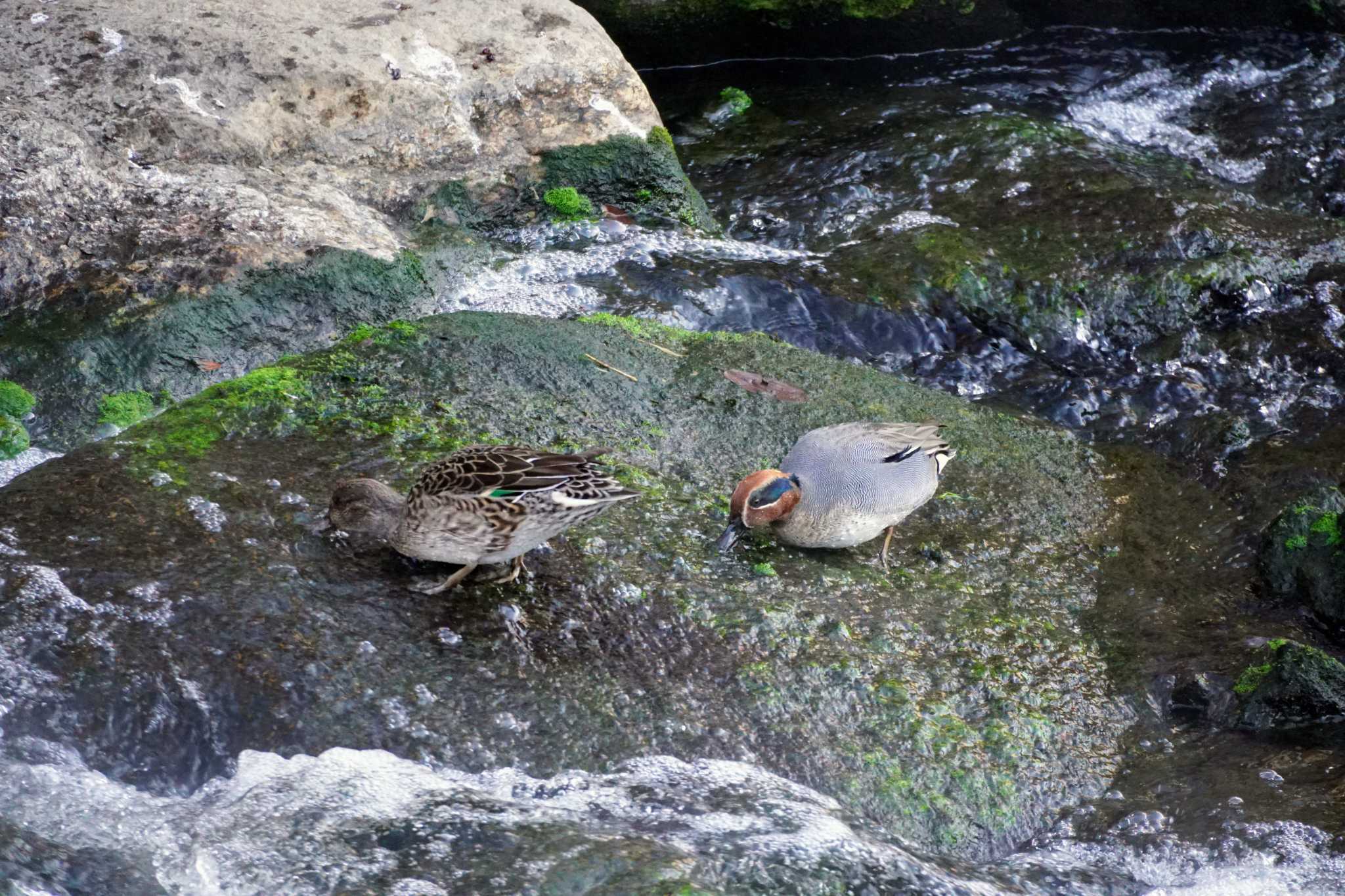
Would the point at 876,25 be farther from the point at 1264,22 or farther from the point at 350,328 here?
the point at 350,328

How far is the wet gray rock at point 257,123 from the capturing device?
20.0 feet

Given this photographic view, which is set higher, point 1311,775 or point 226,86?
point 226,86

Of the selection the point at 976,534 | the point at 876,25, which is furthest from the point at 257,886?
the point at 876,25

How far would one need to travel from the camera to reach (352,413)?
5.11 metres

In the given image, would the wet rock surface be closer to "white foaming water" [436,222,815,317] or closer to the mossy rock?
the mossy rock

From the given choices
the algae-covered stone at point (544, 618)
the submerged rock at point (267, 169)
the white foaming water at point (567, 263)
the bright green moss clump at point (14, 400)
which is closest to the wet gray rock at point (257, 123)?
the submerged rock at point (267, 169)

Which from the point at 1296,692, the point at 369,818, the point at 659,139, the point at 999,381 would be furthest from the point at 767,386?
the point at 369,818

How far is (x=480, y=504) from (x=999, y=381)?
384cm

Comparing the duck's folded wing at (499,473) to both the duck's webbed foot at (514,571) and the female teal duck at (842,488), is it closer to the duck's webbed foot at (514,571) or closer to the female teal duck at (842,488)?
the duck's webbed foot at (514,571)

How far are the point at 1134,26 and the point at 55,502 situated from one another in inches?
376

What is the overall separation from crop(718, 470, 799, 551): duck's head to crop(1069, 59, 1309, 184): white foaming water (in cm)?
603

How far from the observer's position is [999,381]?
6.89 meters

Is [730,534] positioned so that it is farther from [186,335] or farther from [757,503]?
[186,335]

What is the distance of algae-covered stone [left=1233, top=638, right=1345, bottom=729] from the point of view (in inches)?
167
